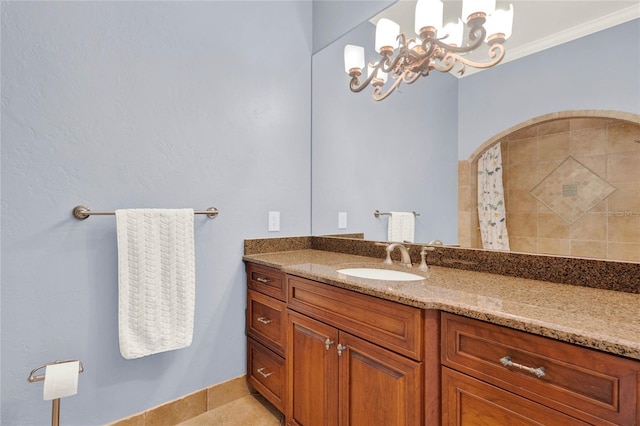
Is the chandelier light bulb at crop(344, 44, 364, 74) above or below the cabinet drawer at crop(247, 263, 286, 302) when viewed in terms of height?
above

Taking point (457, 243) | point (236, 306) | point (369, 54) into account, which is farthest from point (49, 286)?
point (369, 54)

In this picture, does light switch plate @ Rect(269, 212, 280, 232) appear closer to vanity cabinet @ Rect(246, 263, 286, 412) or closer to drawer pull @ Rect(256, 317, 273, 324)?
vanity cabinet @ Rect(246, 263, 286, 412)

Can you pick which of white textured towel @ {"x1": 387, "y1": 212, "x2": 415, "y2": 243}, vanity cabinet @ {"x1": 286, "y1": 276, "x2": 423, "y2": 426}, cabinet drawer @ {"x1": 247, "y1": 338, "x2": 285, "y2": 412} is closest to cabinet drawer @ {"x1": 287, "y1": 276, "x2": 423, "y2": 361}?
vanity cabinet @ {"x1": 286, "y1": 276, "x2": 423, "y2": 426}

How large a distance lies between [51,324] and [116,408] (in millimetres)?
497

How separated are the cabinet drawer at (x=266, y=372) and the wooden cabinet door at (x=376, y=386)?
1.58ft

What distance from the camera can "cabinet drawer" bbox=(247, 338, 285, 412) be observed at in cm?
160

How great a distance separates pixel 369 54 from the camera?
6.10ft

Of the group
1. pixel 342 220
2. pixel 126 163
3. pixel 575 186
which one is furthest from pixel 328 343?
pixel 126 163

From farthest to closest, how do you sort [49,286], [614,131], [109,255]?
1. [109,255]
2. [49,286]
3. [614,131]

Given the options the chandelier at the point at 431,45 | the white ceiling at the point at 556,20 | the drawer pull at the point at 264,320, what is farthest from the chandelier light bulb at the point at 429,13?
the drawer pull at the point at 264,320

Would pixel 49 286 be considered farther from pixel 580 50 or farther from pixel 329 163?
pixel 580 50

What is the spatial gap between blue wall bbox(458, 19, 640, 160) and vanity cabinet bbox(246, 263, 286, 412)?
44.6 inches

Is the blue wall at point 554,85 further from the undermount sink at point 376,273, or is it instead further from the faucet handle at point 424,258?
the undermount sink at point 376,273

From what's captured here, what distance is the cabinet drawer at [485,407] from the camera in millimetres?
741
